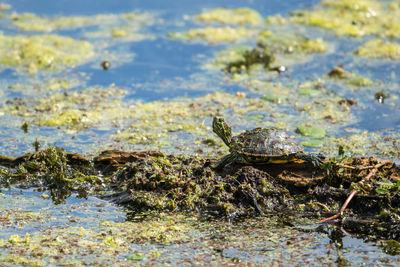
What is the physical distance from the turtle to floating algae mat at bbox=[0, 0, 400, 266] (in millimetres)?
116

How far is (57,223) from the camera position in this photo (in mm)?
4668

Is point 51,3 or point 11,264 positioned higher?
point 51,3

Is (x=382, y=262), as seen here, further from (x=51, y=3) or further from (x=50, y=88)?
(x=51, y=3)

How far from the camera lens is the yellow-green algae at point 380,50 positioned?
1014 centimetres

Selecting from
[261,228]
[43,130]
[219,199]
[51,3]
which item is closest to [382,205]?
[261,228]

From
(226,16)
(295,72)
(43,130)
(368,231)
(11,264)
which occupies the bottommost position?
(11,264)

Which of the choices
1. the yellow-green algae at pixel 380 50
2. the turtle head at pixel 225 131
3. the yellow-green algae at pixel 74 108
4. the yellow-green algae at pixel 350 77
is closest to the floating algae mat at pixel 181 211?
the turtle head at pixel 225 131

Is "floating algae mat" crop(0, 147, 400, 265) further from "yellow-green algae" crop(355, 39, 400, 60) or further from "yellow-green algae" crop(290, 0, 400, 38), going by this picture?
"yellow-green algae" crop(290, 0, 400, 38)

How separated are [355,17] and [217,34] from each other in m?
3.37

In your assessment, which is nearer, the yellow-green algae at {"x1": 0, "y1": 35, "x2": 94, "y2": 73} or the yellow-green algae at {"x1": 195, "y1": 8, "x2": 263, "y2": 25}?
the yellow-green algae at {"x1": 0, "y1": 35, "x2": 94, "y2": 73}

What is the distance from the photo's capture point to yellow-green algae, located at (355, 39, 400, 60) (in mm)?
10145

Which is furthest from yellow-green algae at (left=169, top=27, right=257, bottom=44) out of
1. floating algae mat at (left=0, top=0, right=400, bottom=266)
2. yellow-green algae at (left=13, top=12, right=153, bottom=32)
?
yellow-green algae at (left=13, top=12, right=153, bottom=32)

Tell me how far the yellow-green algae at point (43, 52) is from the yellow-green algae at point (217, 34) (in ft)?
6.66

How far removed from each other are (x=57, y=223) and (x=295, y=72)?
6066 millimetres
